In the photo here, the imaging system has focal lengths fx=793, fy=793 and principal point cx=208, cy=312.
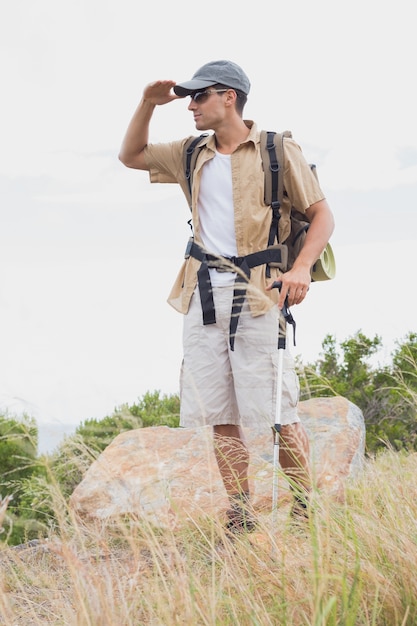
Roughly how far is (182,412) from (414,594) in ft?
7.47

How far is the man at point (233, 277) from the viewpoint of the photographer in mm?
4375

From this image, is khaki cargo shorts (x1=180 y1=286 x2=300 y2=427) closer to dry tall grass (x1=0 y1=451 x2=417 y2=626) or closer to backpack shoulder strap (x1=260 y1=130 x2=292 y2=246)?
backpack shoulder strap (x1=260 y1=130 x2=292 y2=246)

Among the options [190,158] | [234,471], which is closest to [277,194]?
[190,158]

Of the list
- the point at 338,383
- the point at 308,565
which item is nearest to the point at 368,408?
the point at 338,383

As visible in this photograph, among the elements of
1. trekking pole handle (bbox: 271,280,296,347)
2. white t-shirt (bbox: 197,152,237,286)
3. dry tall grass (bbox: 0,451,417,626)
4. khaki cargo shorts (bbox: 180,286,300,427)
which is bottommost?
dry tall grass (bbox: 0,451,417,626)

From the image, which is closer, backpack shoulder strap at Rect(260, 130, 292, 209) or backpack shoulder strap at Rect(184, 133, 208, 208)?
backpack shoulder strap at Rect(260, 130, 292, 209)

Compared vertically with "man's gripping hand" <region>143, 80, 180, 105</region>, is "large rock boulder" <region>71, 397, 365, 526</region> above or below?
below

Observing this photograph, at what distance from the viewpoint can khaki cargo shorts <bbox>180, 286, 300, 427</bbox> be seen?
438 cm

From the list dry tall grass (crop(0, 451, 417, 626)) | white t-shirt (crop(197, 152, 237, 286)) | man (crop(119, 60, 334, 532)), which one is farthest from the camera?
white t-shirt (crop(197, 152, 237, 286))

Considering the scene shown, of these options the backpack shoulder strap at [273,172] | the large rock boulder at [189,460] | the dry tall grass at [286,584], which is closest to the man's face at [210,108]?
the backpack shoulder strap at [273,172]

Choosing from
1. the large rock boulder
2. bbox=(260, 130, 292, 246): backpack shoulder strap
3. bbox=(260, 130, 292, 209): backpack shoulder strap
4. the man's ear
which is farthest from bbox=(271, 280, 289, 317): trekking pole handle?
the large rock boulder

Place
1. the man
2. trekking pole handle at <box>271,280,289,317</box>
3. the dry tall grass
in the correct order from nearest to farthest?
the dry tall grass, trekking pole handle at <box>271,280,289,317</box>, the man

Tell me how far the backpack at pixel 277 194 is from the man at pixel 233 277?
0.14ft

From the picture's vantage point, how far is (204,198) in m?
4.64
